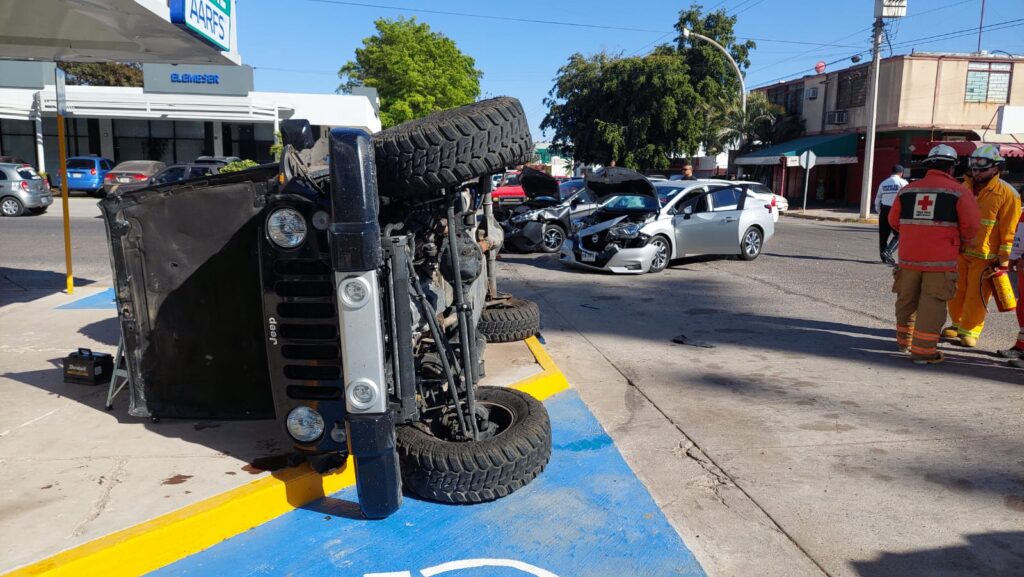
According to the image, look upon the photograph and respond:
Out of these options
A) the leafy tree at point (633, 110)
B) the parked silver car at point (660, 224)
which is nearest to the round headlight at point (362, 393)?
the parked silver car at point (660, 224)

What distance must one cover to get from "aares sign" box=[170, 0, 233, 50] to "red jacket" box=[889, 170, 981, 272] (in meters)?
6.74

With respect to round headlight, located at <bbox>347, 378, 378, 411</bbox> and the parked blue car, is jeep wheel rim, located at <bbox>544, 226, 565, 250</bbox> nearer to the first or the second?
round headlight, located at <bbox>347, 378, 378, 411</bbox>

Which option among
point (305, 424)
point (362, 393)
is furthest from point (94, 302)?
point (362, 393)

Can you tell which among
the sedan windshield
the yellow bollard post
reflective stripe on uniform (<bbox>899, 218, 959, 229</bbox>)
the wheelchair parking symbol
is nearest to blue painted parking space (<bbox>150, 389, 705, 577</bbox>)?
the wheelchair parking symbol

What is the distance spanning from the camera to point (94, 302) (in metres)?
8.49

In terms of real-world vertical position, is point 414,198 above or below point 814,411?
above

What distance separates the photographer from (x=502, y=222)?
15.7 m

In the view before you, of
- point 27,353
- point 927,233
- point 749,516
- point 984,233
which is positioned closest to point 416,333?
point 749,516

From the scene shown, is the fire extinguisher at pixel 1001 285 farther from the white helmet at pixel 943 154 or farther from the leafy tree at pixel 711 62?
the leafy tree at pixel 711 62

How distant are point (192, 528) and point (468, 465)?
130 centimetres

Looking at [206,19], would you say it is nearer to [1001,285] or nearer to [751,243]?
[1001,285]

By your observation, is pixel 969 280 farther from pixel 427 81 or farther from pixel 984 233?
pixel 427 81

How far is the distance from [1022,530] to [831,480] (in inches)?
36.2

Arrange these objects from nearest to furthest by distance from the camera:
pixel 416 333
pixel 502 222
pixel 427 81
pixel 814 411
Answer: pixel 416 333, pixel 814 411, pixel 502 222, pixel 427 81
